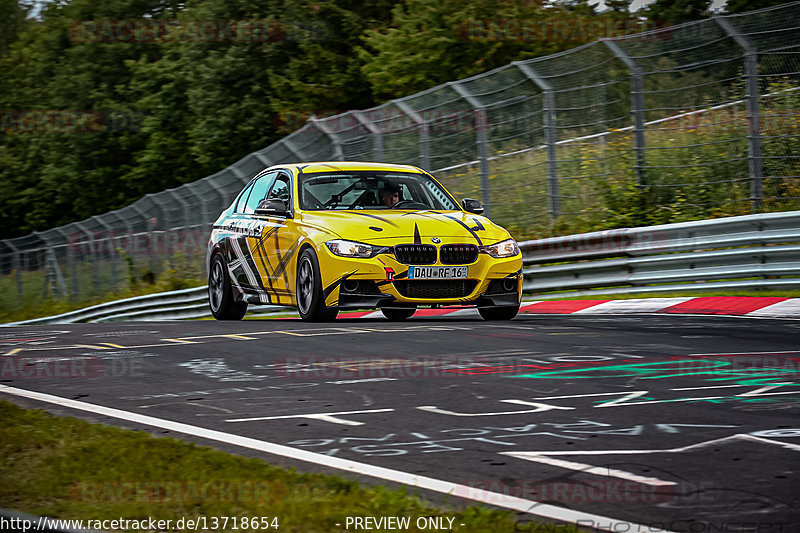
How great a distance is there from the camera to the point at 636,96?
582 inches

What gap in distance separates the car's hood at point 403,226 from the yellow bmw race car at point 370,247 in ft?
0.03

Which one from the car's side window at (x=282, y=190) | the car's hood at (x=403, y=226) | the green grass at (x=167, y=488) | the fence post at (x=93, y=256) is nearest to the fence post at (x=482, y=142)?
the car's side window at (x=282, y=190)

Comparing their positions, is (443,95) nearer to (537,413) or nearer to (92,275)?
(537,413)

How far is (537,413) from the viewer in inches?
227

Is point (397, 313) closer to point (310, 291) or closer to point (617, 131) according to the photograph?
point (310, 291)

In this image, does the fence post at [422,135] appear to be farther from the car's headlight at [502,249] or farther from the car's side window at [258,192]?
the car's headlight at [502,249]

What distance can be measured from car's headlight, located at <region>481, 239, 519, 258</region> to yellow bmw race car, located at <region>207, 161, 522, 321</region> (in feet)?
0.04

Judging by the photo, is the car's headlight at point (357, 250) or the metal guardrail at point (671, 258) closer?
the car's headlight at point (357, 250)

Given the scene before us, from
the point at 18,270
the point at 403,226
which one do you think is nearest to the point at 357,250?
the point at 403,226

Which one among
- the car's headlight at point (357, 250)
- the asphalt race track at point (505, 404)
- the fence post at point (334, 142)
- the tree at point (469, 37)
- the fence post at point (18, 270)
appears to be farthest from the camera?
the fence post at point (18, 270)

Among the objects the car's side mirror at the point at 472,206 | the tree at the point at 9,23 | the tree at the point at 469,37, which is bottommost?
the car's side mirror at the point at 472,206

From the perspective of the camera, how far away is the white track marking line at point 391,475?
3.72 metres

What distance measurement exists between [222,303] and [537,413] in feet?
29.1

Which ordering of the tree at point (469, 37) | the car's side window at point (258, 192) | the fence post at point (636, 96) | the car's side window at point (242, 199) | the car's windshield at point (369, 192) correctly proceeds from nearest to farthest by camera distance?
the car's windshield at point (369, 192) → the car's side window at point (258, 192) → the car's side window at point (242, 199) → the fence post at point (636, 96) → the tree at point (469, 37)
